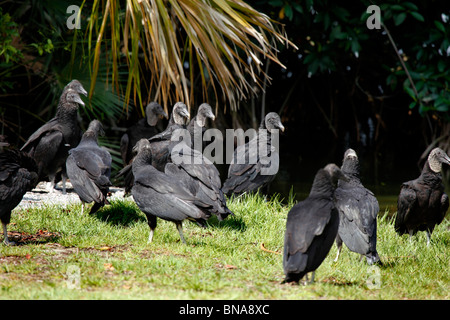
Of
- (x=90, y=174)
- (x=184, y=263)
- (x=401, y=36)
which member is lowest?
(x=184, y=263)

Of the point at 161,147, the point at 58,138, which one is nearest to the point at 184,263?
the point at 161,147

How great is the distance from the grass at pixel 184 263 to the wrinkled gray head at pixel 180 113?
3.43 ft

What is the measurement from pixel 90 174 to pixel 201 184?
912 mm

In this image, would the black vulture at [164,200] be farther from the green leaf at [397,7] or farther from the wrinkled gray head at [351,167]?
the green leaf at [397,7]

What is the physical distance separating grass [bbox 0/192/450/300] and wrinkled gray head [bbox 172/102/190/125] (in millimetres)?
1046

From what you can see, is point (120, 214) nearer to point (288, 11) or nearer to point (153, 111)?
point (153, 111)

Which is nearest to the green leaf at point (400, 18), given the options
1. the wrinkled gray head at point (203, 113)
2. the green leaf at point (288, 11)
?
the green leaf at point (288, 11)

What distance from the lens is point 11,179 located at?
413 cm

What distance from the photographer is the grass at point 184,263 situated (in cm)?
→ 336

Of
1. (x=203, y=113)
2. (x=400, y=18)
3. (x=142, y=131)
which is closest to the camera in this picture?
(x=203, y=113)
